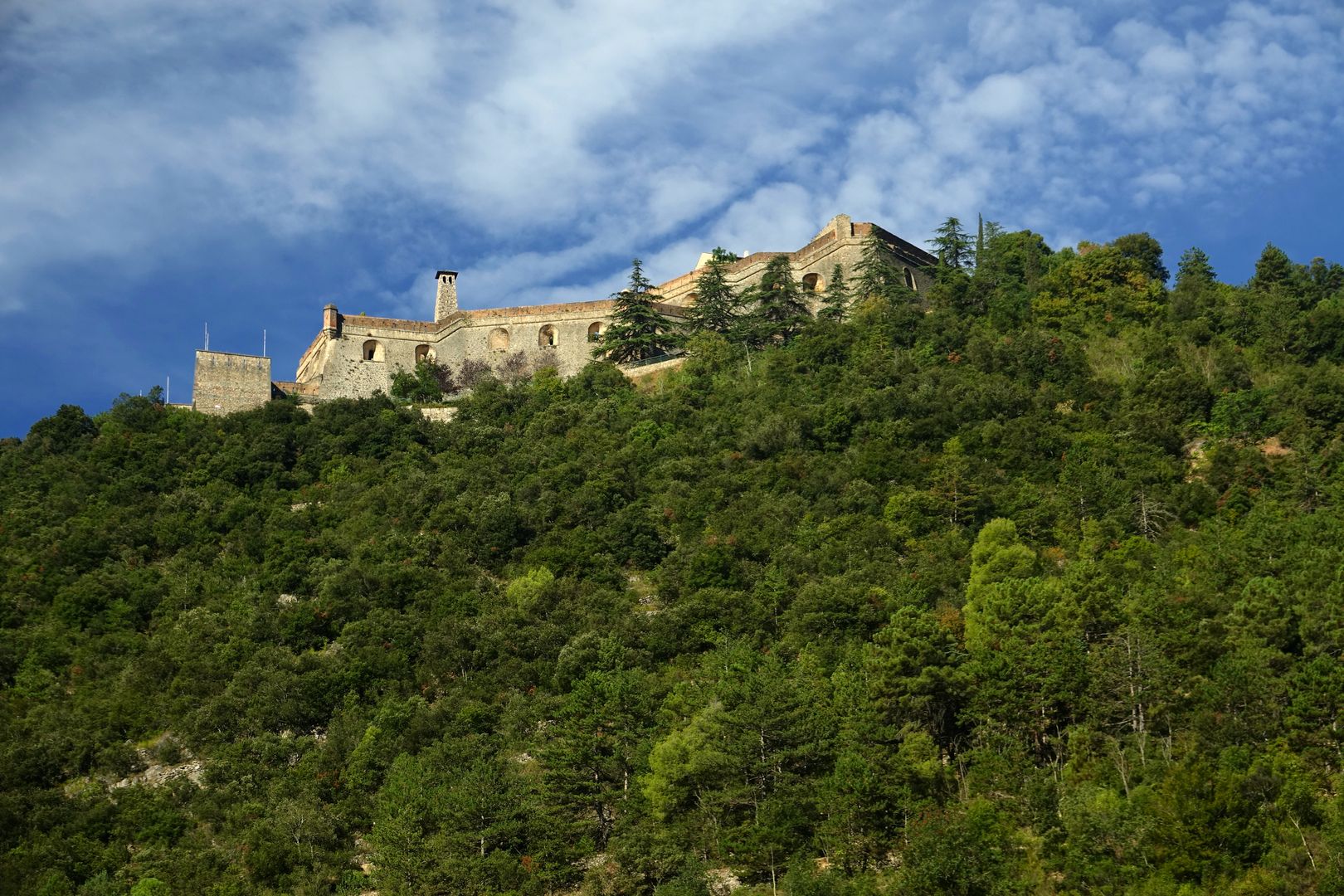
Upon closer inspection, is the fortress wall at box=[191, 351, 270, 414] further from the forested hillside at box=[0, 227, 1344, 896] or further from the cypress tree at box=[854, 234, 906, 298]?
the cypress tree at box=[854, 234, 906, 298]

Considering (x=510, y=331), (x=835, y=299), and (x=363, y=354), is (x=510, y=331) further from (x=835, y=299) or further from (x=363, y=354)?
(x=835, y=299)

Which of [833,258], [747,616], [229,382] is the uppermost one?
[833,258]

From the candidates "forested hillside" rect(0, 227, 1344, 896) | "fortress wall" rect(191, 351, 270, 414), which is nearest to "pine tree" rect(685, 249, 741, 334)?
"forested hillside" rect(0, 227, 1344, 896)

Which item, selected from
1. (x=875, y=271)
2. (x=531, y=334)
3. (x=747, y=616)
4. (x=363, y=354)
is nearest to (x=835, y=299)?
(x=875, y=271)

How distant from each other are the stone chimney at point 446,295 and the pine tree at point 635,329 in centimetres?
980

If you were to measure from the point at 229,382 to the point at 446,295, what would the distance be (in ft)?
42.7

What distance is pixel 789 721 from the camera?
3359 centimetres

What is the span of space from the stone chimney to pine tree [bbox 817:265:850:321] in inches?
739

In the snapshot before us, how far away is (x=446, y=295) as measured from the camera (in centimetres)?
7194

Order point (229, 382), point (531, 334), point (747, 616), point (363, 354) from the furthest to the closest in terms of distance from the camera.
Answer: point (531, 334) < point (363, 354) < point (229, 382) < point (747, 616)

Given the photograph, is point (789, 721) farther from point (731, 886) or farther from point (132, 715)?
point (132, 715)

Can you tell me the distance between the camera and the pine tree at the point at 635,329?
2557 inches

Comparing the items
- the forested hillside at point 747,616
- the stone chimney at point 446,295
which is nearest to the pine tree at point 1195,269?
the forested hillside at point 747,616

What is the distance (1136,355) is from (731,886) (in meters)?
30.6
